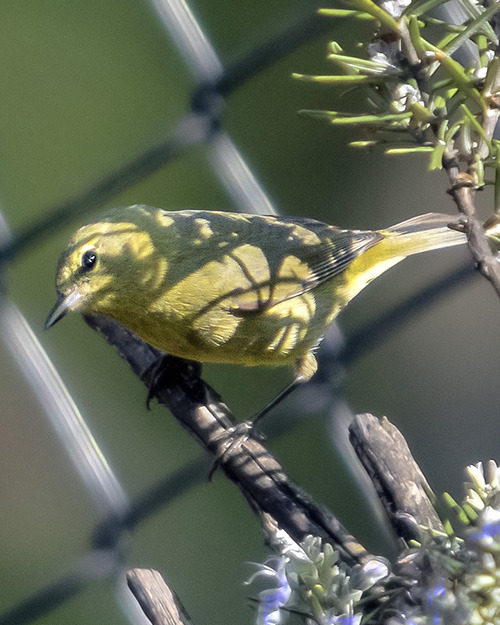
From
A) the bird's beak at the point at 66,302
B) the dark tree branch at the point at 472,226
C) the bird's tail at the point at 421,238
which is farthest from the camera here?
the bird's tail at the point at 421,238

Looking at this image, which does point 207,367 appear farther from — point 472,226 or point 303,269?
point 472,226

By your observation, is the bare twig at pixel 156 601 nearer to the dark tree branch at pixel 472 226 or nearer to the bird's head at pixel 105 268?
the dark tree branch at pixel 472 226

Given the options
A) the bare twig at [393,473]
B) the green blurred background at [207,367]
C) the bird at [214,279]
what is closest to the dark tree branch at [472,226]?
the bare twig at [393,473]

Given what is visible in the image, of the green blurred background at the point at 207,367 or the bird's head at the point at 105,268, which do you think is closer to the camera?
the bird's head at the point at 105,268

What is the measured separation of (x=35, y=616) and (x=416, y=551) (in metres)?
2.25

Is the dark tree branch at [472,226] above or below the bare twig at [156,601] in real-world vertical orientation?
above

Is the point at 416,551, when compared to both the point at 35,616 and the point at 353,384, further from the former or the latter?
the point at 35,616

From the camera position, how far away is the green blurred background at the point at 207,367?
81.3 inches

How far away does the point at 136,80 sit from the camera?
8.06 ft

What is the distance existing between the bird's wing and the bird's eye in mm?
300

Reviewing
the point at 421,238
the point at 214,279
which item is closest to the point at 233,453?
the point at 214,279

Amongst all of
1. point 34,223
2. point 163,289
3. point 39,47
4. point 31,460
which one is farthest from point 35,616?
point 39,47

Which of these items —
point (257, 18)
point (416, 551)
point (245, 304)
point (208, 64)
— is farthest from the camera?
point (208, 64)

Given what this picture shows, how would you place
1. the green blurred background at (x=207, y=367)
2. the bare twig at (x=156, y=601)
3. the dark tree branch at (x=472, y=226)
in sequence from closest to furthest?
the dark tree branch at (x=472, y=226) → the bare twig at (x=156, y=601) → the green blurred background at (x=207, y=367)
